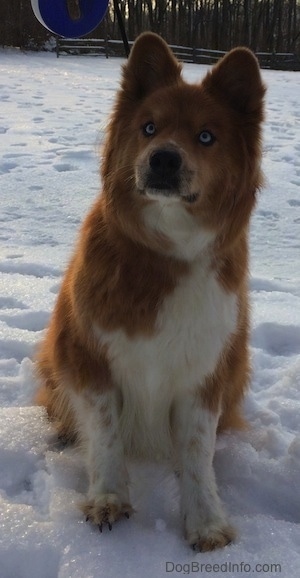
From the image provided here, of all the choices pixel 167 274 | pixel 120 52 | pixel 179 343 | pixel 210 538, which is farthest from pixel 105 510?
pixel 120 52

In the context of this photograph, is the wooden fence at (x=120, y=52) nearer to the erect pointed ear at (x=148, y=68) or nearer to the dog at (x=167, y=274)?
the erect pointed ear at (x=148, y=68)

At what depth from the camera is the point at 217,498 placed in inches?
95.4

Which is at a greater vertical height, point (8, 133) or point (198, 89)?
point (198, 89)

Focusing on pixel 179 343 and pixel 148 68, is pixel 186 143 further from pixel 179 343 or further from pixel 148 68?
pixel 179 343

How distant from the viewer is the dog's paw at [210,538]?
2223mm

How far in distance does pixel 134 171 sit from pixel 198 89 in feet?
1.47

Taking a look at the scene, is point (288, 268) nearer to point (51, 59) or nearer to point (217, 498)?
point (217, 498)

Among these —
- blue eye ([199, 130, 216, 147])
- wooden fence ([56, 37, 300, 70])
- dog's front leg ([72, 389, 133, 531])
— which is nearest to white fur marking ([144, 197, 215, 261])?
blue eye ([199, 130, 216, 147])

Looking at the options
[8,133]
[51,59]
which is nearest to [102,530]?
[8,133]

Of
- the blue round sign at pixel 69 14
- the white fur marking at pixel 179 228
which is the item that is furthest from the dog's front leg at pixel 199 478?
the blue round sign at pixel 69 14

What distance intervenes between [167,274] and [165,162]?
1.41ft

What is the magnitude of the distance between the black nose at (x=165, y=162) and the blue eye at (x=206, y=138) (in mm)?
228

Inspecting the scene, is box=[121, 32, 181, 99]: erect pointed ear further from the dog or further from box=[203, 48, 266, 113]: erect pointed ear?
box=[203, 48, 266, 113]: erect pointed ear

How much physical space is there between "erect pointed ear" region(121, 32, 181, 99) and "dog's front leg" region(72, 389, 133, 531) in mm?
1260
